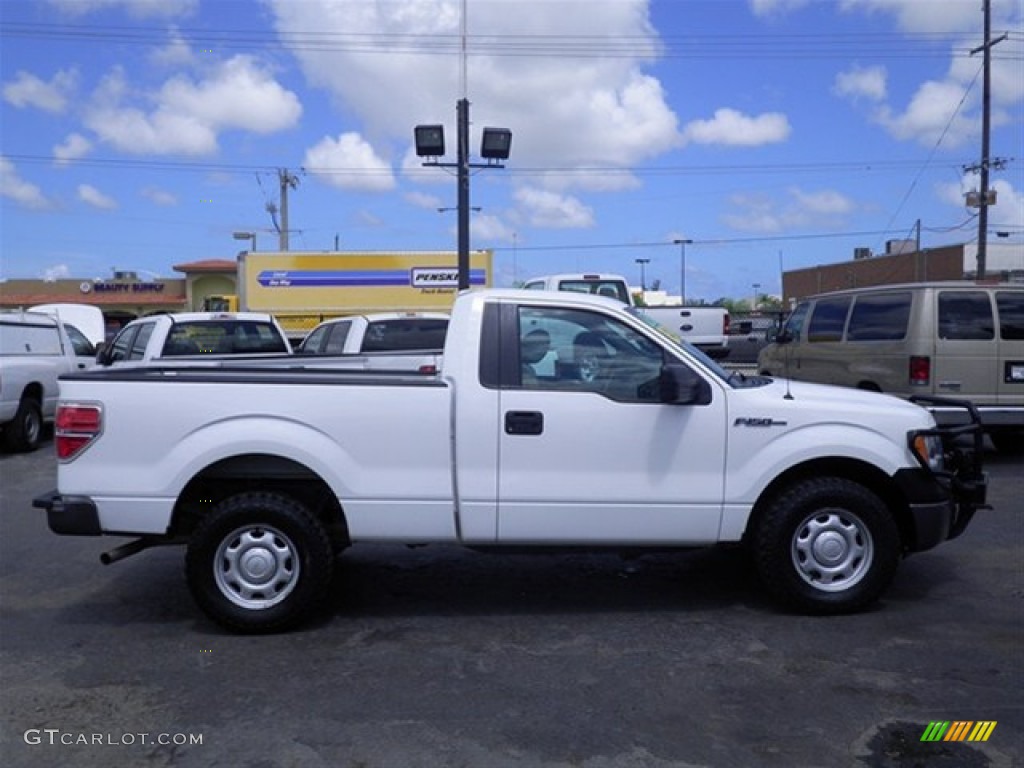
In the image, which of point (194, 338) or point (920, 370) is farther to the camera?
point (194, 338)

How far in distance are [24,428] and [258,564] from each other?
879 centimetres

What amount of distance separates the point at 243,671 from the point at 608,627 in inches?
78.8

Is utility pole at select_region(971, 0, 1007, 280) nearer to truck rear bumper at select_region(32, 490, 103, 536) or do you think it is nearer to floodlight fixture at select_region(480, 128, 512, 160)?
floodlight fixture at select_region(480, 128, 512, 160)

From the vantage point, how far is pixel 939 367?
10.1 metres

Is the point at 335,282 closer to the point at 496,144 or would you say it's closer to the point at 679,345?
the point at 496,144

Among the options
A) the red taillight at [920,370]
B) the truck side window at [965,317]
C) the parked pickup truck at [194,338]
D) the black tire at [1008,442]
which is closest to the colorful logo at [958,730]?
the red taillight at [920,370]

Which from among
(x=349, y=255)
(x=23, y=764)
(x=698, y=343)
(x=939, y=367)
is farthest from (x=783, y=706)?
(x=349, y=255)

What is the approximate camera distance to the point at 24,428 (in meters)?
12.2

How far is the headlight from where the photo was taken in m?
5.27

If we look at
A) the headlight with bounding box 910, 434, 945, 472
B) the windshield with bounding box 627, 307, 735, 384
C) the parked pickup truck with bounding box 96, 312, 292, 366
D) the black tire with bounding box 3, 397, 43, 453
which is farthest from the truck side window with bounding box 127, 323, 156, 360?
the headlight with bounding box 910, 434, 945, 472

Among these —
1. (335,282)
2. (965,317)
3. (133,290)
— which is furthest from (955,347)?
(133,290)

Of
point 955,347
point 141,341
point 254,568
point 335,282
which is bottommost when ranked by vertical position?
point 254,568

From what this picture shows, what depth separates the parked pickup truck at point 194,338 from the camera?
452 inches

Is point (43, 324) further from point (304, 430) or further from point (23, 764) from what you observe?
point (23, 764)
